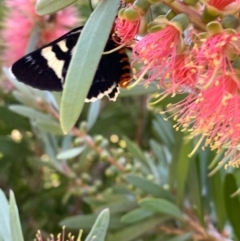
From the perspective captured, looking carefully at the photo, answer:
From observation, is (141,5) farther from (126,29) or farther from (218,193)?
(218,193)

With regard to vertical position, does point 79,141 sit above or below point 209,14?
below

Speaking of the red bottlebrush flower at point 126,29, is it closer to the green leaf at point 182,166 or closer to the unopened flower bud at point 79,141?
the green leaf at point 182,166

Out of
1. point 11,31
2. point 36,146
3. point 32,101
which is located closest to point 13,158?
point 36,146

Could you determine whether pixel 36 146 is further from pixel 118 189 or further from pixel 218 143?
pixel 218 143

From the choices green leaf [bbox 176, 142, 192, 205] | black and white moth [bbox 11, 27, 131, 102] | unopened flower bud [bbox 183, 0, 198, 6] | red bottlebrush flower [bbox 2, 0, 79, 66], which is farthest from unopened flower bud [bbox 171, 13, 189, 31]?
red bottlebrush flower [bbox 2, 0, 79, 66]

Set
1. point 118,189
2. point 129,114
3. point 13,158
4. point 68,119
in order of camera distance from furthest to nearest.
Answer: point 129,114 < point 13,158 < point 118,189 < point 68,119

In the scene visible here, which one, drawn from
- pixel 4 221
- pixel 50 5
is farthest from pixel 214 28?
pixel 4 221

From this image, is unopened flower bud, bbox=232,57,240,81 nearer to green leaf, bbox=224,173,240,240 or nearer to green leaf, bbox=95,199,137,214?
green leaf, bbox=224,173,240,240
